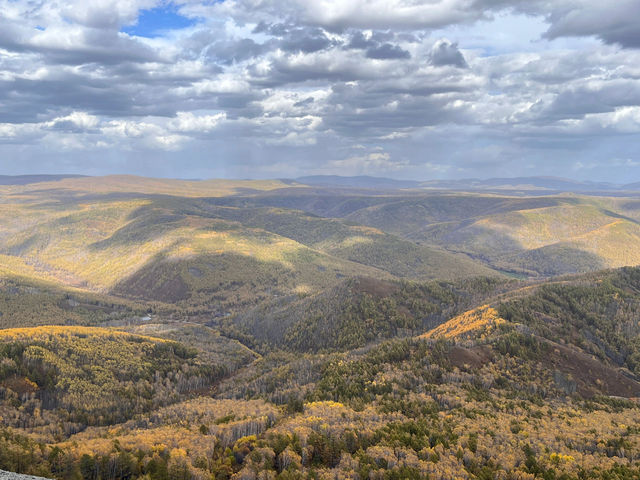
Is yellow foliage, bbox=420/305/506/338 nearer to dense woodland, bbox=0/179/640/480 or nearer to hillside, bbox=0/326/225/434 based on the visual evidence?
dense woodland, bbox=0/179/640/480

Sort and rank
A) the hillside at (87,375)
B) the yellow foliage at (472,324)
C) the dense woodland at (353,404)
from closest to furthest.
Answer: the dense woodland at (353,404), the hillside at (87,375), the yellow foliage at (472,324)

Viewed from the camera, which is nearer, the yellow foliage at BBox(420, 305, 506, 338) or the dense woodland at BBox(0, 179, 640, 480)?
the dense woodland at BBox(0, 179, 640, 480)

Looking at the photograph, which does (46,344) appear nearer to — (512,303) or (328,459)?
(328,459)

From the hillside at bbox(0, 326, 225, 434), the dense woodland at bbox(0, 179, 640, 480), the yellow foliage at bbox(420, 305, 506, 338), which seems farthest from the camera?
the yellow foliage at bbox(420, 305, 506, 338)

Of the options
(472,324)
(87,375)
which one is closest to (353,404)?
(87,375)

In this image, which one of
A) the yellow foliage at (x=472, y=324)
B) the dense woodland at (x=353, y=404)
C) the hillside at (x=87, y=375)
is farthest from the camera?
the yellow foliage at (x=472, y=324)

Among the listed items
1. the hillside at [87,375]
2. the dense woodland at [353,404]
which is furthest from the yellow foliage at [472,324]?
the hillside at [87,375]

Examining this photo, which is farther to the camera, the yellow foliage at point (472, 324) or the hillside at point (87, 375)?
the yellow foliage at point (472, 324)

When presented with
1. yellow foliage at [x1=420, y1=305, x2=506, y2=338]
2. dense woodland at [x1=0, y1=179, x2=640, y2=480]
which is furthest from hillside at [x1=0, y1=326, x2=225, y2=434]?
yellow foliage at [x1=420, y1=305, x2=506, y2=338]

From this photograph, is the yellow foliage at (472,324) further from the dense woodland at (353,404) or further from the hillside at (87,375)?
the hillside at (87,375)

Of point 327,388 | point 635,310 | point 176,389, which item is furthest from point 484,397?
point 635,310

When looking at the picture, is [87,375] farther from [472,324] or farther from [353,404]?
[472,324]
